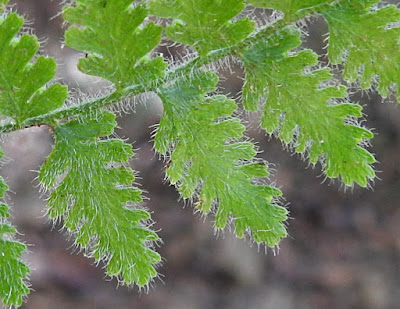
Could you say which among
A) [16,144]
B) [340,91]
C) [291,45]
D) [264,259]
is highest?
[291,45]

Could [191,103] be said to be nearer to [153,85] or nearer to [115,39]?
[153,85]

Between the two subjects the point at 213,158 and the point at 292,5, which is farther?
the point at 213,158

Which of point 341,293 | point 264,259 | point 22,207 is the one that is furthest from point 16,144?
point 341,293

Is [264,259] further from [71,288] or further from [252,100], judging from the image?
[252,100]

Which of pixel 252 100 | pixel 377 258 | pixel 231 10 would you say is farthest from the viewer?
pixel 377 258

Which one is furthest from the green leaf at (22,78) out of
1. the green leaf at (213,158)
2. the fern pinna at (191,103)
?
the green leaf at (213,158)

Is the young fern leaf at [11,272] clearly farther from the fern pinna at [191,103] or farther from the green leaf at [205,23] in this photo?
the green leaf at [205,23]

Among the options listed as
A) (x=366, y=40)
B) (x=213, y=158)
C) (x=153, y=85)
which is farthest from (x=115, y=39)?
(x=366, y=40)
